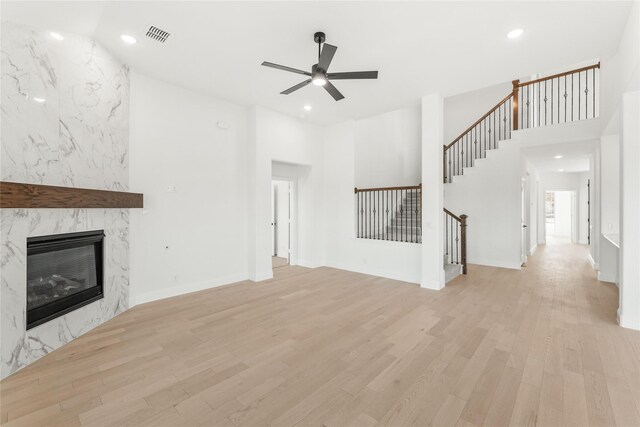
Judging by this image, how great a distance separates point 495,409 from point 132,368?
9.75 ft

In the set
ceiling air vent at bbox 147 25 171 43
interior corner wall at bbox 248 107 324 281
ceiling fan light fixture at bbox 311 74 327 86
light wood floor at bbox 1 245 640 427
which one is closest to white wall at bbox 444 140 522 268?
light wood floor at bbox 1 245 640 427

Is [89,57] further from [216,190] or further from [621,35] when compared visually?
[621,35]

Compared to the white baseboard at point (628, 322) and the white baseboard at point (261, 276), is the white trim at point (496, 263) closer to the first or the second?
the white baseboard at point (628, 322)

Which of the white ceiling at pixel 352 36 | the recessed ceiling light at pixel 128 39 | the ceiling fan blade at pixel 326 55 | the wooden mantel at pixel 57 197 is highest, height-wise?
the recessed ceiling light at pixel 128 39

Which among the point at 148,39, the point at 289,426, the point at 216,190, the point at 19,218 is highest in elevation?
the point at 148,39

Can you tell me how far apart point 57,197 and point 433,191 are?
5044mm

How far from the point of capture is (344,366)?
262cm

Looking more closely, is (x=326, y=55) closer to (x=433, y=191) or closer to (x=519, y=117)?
(x=433, y=191)

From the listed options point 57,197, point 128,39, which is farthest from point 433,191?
point 57,197

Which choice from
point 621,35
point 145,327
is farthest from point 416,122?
point 145,327

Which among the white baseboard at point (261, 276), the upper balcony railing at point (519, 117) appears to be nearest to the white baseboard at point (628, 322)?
the upper balcony railing at point (519, 117)

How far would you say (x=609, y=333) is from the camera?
3.23 meters

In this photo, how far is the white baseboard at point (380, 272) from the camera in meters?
5.57

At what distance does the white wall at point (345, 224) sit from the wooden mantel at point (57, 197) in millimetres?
4176
